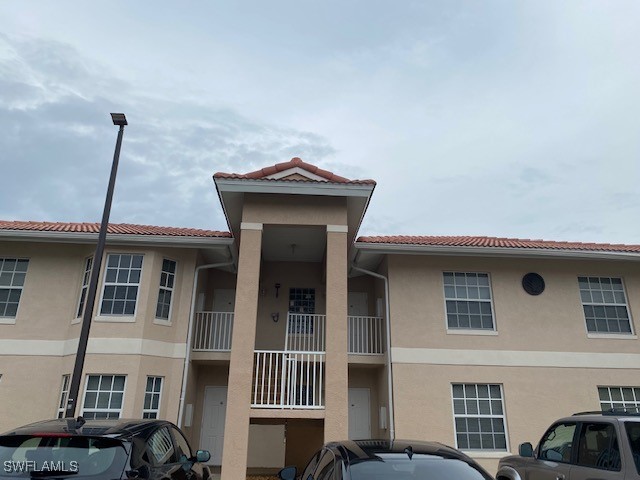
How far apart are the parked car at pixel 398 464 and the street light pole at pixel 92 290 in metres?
5.24

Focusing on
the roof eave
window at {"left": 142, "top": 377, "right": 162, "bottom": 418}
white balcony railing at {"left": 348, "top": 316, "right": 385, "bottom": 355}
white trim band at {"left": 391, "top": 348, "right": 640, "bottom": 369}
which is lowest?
window at {"left": 142, "top": 377, "right": 162, "bottom": 418}

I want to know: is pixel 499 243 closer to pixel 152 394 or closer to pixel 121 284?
pixel 152 394

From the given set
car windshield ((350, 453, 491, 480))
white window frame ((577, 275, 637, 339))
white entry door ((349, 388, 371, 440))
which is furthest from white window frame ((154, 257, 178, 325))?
white window frame ((577, 275, 637, 339))

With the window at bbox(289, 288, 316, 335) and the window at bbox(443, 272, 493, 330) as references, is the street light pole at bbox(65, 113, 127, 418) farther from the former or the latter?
the window at bbox(443, 272, 493, 330)

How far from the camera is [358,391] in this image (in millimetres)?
13578

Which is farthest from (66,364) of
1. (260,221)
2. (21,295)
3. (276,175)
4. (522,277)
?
(522,277)

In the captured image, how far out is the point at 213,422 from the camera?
13.0 m

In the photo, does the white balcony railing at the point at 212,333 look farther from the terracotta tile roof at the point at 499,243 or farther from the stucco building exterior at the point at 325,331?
the terracotta tile roof at the point at 499,243

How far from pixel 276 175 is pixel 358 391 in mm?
6480

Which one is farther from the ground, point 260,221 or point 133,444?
point 260,221

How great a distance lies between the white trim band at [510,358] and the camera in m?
12.0

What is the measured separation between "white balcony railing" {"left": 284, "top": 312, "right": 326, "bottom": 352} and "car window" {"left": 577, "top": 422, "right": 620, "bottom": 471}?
7812 mm

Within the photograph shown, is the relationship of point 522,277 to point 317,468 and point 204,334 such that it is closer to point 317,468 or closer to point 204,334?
point 204,334

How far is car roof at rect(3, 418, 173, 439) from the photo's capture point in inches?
188
